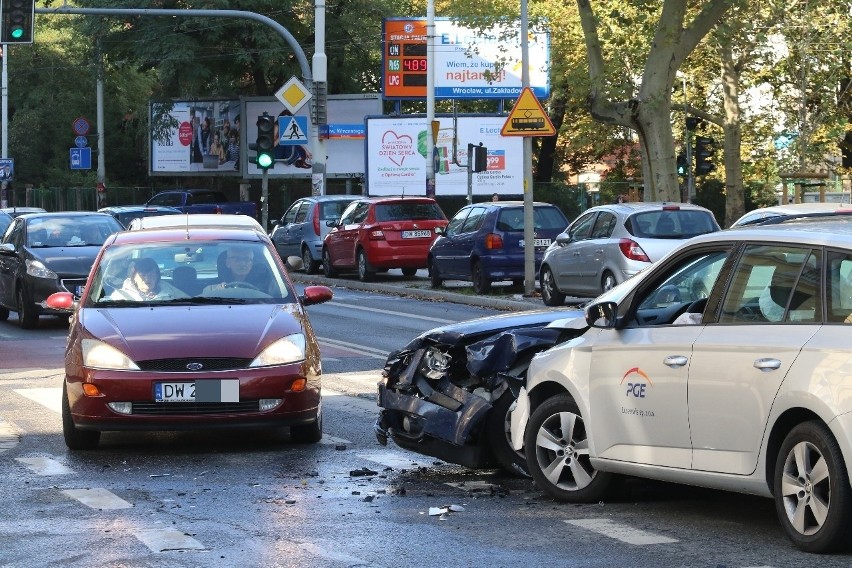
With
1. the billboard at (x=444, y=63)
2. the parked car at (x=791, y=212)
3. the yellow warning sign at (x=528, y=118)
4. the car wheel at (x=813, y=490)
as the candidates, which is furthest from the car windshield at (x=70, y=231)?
the billboard at (x=444, y=63)

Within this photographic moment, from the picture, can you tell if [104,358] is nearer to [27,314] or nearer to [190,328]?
[190,328]

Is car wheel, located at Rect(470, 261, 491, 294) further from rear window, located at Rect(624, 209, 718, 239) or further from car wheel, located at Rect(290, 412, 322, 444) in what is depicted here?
car wheel, located at Rect(290, 412, 322, 444)

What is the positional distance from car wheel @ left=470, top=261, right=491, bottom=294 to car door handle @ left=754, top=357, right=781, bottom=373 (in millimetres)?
20860

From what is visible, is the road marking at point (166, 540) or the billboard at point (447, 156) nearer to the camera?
the road marking at point (166, 540)

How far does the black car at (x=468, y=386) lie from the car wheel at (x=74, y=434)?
219 centimetres

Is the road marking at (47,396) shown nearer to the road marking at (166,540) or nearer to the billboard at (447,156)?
the road marking at (166,540)

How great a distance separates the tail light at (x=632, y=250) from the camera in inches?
904

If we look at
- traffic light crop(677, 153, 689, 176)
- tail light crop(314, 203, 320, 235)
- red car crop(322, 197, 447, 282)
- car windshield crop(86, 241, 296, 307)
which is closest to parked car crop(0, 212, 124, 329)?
red car crop(322, 197, 447, 282)

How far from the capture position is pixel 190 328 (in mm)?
10648

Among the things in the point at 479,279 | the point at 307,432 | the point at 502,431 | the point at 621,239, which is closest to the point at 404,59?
the point at 479,279

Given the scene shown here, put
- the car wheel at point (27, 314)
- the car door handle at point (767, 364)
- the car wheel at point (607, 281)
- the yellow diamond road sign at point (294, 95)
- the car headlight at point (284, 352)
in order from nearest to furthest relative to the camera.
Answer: the car door handle at point (767, 364)
the car headlight at point (284, 352)
the car wheel at point (27, 314)
the car wheel at point (607, 281)
the yellow diamond road sign at point (294, 95)

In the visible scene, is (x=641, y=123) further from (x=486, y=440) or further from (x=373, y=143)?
(x=373, y=143)

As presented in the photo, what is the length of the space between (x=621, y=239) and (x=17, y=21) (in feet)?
49.2

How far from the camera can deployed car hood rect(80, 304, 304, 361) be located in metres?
10.4
